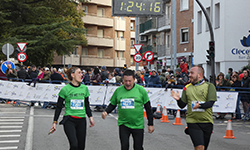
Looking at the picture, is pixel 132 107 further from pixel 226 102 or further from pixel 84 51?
pixel 84 51

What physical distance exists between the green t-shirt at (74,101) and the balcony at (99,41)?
61.6 meters

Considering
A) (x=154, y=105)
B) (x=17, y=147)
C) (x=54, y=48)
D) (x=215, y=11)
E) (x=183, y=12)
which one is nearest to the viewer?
(x=17, y=147)

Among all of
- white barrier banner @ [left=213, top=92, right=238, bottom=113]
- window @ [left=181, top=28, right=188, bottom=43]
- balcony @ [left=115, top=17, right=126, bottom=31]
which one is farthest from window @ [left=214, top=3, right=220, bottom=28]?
balcony @ [left=115, top=17, right=126, bottom=31]

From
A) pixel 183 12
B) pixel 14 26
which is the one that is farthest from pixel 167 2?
pixel 14 26

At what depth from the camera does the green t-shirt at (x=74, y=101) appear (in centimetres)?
766

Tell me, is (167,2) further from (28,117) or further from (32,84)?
(28,117)

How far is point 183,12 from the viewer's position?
43.5m

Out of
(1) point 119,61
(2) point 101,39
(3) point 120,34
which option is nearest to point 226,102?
(2) point 101,39

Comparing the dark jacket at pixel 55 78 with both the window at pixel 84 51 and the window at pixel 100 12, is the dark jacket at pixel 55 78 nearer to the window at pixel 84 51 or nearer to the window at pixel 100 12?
the window at pixel 84 51

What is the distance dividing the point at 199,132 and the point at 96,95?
13333 mm

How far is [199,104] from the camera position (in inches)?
290

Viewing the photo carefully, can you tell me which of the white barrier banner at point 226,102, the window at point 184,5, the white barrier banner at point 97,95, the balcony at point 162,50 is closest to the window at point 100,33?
the balcony at point 162,50

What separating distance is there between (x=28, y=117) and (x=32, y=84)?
198 inches

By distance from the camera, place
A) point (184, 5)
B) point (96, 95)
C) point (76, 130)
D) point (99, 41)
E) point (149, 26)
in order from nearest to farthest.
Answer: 1. point (76, 130)
2. point (96, 95)
3. point (184, 5)
4. point (149, 26)
5. point (99, 41)
